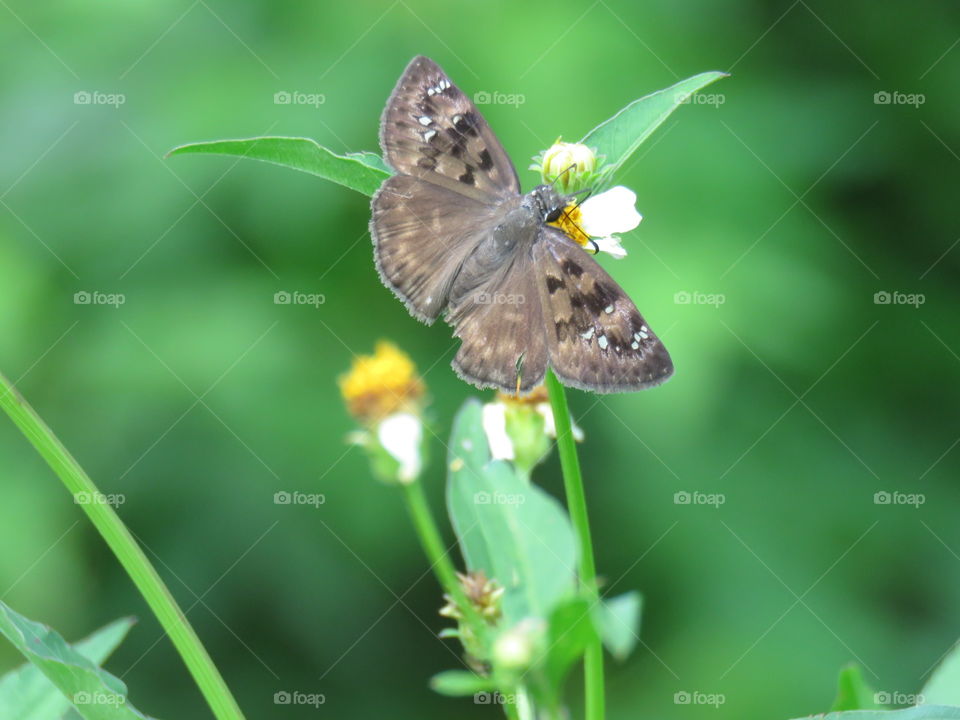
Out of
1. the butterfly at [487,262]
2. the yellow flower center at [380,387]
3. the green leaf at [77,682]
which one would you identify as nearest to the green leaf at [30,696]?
the green leaf at [77,682]

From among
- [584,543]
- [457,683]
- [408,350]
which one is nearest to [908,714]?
[584,543]

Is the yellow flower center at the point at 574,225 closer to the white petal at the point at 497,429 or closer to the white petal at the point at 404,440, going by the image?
the white petal at the point at 497,429

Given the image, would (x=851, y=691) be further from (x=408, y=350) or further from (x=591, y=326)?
(x=408, y=350)

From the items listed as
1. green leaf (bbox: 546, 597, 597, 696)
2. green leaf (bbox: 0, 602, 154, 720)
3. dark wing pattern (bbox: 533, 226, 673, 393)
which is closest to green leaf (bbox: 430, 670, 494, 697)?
green leaf (bbox: 546, 597, 597, 696)

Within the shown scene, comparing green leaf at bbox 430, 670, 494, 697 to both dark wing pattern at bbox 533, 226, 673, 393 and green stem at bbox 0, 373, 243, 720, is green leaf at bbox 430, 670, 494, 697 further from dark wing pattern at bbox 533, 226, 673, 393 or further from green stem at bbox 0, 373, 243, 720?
dark wing pattern at bbox 533, 226, 673, 393

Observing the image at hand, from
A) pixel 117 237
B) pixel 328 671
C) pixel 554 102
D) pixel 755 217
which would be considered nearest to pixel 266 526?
pixel 328 671

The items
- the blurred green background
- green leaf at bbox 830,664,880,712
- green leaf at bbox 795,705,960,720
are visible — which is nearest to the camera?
green leaf at bbox 795,705,960,720

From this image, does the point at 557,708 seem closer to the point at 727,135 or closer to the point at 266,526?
the point at 266,526
